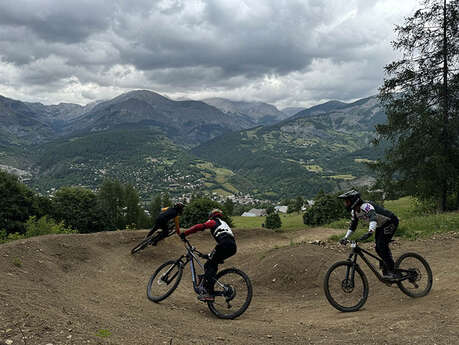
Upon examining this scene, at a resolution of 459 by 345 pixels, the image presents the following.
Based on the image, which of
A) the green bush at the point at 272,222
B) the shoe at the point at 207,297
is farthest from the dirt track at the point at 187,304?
the green bush at the point at 272,222

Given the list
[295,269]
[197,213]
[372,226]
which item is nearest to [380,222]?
[372,226]

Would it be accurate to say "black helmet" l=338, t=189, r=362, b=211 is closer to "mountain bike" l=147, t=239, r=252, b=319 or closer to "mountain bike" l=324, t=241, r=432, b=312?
"mountain bike" l=324, t=241, r=432, b=312

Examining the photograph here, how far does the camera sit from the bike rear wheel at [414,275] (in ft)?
28.1

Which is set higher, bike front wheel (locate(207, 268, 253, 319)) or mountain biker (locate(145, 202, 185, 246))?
mountain biker (locate(145, 202, 185, 246))

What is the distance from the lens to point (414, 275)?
855cm

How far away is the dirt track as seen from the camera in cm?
589

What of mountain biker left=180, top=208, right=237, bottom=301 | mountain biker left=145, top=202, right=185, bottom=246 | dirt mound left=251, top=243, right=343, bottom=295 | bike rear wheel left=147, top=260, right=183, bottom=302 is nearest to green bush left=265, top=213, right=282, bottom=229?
dirt mound left=251, top=243, right=343, bottom=295

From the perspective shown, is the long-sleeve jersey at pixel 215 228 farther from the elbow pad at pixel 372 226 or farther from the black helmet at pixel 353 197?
the elbow pad at pixel 372 226

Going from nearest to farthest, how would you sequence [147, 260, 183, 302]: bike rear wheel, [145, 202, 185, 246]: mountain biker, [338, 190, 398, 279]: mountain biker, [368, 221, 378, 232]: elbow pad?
[368, 221, 378, 232]: elbow pad → [338, 190, 398, 279]: mountain biker → [147, 260, 183, 302]: bike rear wheel → [145, 202, 185, 246]: mountain biker

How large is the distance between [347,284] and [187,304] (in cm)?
471

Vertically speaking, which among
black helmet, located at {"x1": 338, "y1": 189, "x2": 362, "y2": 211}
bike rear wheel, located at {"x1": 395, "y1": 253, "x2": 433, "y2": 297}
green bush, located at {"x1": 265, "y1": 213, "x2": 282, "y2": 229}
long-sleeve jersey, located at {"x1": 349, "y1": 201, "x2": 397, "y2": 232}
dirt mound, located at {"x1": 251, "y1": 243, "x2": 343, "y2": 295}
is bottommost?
→ green bush, located at {"x1": 265, "y1": 213, "x2": 282, "y2": 229}

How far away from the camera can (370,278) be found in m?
10.6

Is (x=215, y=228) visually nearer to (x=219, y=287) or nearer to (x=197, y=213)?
(x=219, y=287)

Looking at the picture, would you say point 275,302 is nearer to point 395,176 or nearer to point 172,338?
point 172,338
